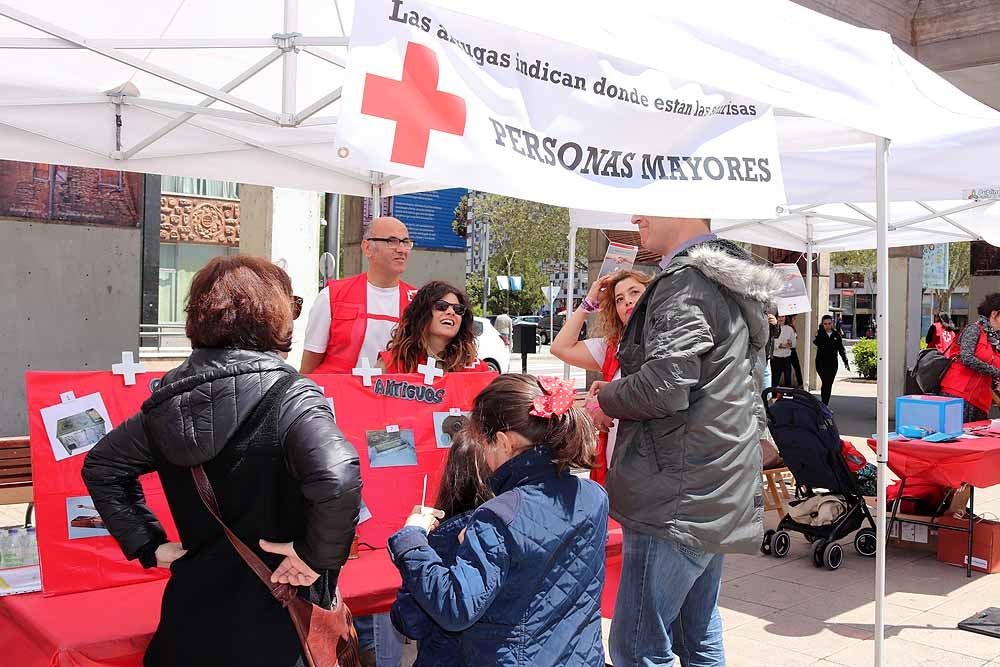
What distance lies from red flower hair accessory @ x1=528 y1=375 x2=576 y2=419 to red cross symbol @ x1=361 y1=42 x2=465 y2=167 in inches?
24.5

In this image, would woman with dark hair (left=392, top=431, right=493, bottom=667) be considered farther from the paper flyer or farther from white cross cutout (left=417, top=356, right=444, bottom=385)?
the paper flyer

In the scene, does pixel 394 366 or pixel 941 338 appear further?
pixel 941 338

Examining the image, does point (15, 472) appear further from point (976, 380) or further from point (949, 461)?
point (976, 380)

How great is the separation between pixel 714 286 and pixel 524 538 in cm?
107

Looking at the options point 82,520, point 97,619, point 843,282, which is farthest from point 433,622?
point 843,282

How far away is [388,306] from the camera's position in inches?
178

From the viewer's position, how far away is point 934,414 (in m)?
5.87

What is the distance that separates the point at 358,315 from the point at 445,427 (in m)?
0.95

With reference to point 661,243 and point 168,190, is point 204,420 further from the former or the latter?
point 168,190

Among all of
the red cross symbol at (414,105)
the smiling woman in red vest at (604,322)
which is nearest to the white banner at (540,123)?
the red cross symbol at (414,105)

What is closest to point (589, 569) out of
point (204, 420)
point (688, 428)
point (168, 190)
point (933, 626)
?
point (688, 428)

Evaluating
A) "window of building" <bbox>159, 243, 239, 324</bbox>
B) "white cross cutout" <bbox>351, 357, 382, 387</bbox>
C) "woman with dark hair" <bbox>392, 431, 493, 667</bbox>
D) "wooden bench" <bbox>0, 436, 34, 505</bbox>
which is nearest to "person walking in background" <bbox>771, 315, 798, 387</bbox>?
"white cross cutout" <bbox>351, 357, 382, 387</bbox>

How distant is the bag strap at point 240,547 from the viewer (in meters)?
1.91

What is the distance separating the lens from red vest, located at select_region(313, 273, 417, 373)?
174 inches
